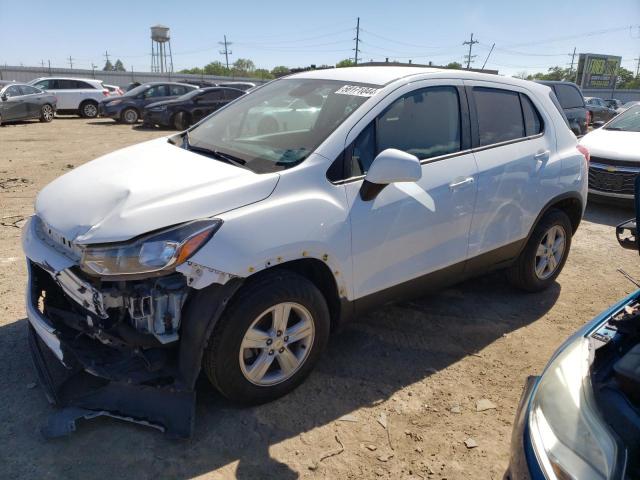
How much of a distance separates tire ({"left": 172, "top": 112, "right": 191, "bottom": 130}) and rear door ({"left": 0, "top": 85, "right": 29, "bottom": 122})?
5.34 metres

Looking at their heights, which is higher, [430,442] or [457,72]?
[457,72]

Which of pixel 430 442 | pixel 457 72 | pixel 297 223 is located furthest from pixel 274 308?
pixel 457 72

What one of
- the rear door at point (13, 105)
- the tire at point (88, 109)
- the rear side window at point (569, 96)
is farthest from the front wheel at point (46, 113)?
the rear side window at point (569, 96)

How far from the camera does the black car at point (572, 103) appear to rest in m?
11.7

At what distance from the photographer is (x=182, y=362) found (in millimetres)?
2502

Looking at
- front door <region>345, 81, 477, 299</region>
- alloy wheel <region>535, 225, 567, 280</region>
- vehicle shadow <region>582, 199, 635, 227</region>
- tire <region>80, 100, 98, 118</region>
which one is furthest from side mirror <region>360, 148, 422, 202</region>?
tire <region>80, 100, 98, 118</region>

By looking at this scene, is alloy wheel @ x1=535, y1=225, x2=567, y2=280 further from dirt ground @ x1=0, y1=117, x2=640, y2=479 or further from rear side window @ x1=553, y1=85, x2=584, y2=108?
rear side window @ x1=553, y1=85, x2=584, y2=108

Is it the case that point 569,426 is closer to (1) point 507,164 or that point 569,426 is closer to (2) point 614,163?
(1) point 507,164

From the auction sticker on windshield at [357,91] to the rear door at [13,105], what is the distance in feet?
56.9

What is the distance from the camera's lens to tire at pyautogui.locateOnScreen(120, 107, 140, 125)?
738 inches

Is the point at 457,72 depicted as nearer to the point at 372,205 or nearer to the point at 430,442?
the point at 372,205

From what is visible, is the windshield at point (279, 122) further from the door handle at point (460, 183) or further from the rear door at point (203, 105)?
the rear door at point (203, 105)

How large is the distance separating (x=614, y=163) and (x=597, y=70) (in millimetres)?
59219

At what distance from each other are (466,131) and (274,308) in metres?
1.90
